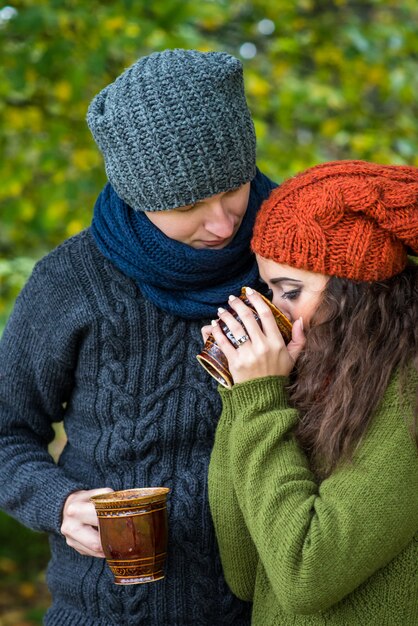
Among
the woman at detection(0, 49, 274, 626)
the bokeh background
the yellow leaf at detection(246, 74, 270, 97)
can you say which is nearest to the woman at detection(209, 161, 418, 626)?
the woman at detection(0, 49, 274, 626)

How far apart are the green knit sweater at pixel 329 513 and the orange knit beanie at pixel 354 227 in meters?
0.29

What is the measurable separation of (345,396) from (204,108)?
0.76 meters

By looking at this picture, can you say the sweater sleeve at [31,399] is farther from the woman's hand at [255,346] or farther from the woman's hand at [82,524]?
the woman's hand at [255,346]

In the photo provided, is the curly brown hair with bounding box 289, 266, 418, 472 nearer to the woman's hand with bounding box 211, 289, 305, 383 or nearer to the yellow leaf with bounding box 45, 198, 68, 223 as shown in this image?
the woman's hand with bounding box 211, 289, 305, 383

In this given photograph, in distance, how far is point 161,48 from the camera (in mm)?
3844

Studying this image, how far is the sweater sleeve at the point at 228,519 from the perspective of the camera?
84.4 inches

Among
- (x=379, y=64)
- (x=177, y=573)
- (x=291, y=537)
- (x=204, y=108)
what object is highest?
(x=204, y=108)

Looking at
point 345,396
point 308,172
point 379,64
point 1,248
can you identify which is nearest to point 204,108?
point 308,172

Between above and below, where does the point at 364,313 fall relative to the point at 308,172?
below

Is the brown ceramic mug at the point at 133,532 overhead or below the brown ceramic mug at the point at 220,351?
below

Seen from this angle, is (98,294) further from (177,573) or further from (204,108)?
(177,573)

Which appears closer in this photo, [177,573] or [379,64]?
[177,573]

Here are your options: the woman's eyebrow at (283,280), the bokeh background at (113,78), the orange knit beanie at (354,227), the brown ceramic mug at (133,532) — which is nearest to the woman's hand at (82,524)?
the brown ceramic mug at (133,532)

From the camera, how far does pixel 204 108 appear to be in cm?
210
